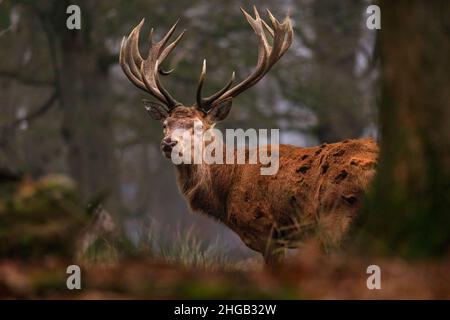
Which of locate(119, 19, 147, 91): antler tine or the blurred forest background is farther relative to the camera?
the blurred forest background

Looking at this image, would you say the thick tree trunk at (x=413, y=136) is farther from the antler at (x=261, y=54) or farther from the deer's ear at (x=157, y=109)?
the deer's ear at (x=157, y=109)

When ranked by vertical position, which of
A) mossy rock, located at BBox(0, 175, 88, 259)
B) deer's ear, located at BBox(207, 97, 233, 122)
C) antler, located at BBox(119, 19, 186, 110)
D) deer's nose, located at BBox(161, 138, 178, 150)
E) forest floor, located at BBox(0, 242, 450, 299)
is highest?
antler, located at BBox(119, 19, 186, 110)

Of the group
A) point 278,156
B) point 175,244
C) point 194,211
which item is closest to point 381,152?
point 175,244

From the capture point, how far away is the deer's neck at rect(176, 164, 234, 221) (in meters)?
8.27

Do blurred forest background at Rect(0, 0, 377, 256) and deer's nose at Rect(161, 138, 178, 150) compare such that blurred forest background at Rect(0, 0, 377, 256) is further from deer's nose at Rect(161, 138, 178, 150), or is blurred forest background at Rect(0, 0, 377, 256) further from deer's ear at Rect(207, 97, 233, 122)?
deer's nose at Rect(161, 138, 178, 150)

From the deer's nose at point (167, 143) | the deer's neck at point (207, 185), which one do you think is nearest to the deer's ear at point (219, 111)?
the deer's neck at point (207, 185)

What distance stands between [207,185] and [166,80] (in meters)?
11.8

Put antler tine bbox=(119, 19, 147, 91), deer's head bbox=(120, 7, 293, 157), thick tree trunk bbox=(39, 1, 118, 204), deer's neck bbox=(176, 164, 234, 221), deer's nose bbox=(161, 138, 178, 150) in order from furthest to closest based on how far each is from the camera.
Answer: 1. thick tree trunk bbox=(39, 1, 118, 204)
2. antler tine bbox=(119, 19, 147, 91)
3. deer's neck bbox=(176, 164, 234, 221)
4. deer's head bbox=(120, 7, 293, 157)
5. deer's nose bbox=(161, 138, 178, 150)

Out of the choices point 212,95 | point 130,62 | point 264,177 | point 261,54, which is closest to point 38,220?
point 264,177

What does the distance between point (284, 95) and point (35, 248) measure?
15.2 metres

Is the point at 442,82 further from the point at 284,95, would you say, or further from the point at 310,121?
the point at 310,121

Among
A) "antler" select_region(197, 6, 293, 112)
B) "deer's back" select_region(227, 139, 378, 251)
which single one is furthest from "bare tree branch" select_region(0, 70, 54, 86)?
"deer's back" select_region(227, 139, 378, 251)

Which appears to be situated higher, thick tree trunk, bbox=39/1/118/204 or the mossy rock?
thick tree trunk, bbox=39/1/118/204

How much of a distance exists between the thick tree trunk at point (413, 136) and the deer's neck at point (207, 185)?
3582mm
